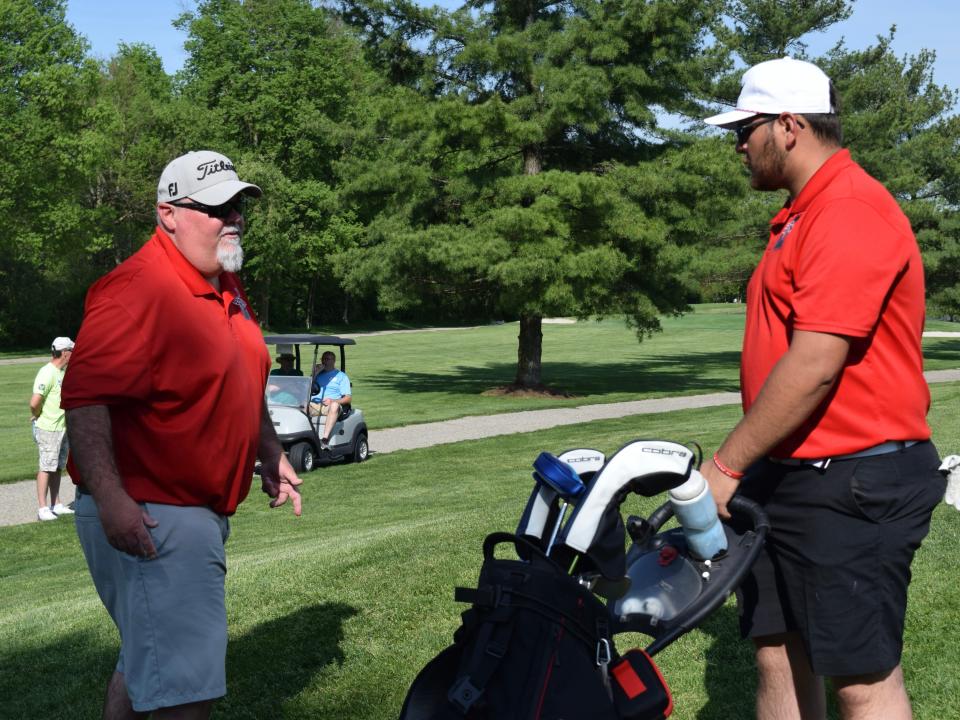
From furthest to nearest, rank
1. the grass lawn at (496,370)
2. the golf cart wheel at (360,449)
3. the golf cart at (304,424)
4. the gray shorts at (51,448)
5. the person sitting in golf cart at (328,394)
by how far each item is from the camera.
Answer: the grass lawn at (496,370) < the golf cart wheel at (360,449) < the person sitting in golf cart at (328,394) < the golf cart at (304,424) < the gray shorts at (51,448)

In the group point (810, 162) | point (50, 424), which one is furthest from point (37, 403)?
point (810, 162)

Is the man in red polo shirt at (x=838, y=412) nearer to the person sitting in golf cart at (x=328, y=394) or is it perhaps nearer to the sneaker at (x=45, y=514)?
the sneaker at (x=45, y=514)

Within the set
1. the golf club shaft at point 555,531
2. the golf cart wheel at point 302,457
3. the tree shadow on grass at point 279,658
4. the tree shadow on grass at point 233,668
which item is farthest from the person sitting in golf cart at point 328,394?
the golf club shaft at point 555,531

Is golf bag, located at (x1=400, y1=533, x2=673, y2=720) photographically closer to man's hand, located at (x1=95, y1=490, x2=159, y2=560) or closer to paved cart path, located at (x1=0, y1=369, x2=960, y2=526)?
man's hand, located at (x1=95, y1=490, x2=159, y2=560)

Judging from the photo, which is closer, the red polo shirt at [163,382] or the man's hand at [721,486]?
the man's hand at [721,486]

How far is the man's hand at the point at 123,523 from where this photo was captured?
3029 mm

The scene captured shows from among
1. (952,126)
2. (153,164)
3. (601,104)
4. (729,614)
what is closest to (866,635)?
(729,614)

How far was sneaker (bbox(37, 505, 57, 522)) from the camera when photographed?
11.6 metres

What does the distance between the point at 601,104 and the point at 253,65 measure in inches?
1377

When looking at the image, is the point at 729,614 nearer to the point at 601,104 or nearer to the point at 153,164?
the point at 601,104

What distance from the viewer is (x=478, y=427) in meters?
20.3

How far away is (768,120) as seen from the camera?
2.84 meters

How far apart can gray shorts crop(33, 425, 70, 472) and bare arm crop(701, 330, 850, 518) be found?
9.78m

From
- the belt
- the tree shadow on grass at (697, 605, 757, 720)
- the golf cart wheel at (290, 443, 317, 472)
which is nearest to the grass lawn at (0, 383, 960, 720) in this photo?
the tree shadow on grass at (697, 605, 757, 720)
